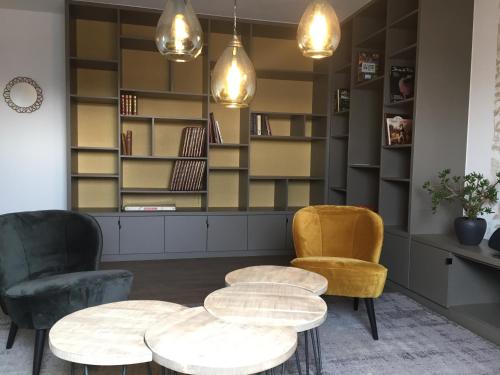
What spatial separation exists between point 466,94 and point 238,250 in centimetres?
265

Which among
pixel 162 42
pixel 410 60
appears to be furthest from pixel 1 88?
pixel 410 60

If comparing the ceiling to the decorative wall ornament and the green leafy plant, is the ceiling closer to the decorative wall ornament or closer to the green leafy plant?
the decorative wall ornament

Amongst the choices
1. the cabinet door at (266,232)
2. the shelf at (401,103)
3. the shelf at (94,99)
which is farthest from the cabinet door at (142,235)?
the shelf at (401,103)

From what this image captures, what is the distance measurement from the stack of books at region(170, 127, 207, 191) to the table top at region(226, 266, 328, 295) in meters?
2.34

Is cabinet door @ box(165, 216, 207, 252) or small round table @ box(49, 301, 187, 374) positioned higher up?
small round table @ box(49, 301, 187, 374)

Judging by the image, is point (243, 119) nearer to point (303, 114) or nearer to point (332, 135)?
point (303, 114)

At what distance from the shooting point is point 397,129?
3803 millimetres

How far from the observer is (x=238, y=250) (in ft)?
15.5

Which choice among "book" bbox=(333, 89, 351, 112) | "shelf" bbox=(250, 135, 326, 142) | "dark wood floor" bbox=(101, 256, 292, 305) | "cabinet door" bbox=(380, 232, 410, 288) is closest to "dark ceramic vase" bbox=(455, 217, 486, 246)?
"cabinet door" bbox=(380, 232, 410, 288)

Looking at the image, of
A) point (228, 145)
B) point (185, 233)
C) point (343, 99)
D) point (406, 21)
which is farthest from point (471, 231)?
point (185, 233)

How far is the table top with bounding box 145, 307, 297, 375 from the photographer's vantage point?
1312 mm

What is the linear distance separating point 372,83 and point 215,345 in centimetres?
347

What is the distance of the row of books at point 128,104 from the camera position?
14.6ft

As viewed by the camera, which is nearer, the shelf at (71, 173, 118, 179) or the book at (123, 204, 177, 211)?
the shelf at (71, 173, 118, 179)
